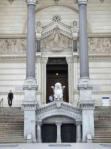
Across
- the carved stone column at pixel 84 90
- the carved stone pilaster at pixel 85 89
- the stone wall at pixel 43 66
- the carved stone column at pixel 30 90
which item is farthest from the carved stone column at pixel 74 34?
the carved stone pilaster at pixel 85 89

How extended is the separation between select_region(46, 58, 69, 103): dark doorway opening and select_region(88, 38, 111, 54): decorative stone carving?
266 centimetres

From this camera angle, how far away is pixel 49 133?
22.4 meters

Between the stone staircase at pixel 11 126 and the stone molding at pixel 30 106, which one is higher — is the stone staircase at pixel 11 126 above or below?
below

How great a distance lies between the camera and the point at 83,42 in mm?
23828

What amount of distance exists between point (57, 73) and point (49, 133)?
9419mm

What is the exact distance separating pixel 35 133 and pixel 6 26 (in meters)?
11.9

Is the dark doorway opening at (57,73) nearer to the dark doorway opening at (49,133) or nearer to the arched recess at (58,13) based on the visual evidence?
the arched recess at (58,13)

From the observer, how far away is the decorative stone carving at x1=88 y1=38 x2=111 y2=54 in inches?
1166

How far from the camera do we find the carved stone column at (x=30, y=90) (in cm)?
2167

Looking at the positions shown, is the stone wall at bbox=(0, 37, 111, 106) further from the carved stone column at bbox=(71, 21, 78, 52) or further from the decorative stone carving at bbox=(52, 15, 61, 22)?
the decorative stone carving at bbox=(52, 15, 61, 22)

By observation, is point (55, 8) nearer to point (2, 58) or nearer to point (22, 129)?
point (2, 58)

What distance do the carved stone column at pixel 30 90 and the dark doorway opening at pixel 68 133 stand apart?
1991 millimetres

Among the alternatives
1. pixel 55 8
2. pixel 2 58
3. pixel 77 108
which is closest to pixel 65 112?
pixel 77 108

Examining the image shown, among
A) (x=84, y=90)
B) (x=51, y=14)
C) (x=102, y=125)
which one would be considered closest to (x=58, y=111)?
(x=84, y=90)
